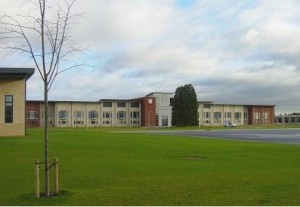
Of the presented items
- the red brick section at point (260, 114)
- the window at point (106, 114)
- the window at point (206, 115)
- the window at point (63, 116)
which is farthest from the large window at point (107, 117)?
the red brick section at point (260, 114)

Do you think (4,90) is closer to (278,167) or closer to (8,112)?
(8,112)

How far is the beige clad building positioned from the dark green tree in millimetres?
72405

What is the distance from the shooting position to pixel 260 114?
163 meters

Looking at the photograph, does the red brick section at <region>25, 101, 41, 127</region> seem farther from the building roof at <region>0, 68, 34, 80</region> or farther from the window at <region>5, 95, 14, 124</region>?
the building roof at <region>0, 68, 34, 80</region>

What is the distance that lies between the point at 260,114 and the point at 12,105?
130591 mm

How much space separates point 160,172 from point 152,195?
4401mm

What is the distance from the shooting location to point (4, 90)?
136 feet

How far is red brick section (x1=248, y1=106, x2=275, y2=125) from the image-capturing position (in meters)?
160

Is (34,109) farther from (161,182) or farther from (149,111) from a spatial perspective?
(161,182)

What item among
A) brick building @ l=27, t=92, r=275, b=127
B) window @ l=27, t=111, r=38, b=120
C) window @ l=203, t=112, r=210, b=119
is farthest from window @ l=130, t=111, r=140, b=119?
window @ l=27, t=111, r=38, b=120

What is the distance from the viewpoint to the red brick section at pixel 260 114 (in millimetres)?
159750

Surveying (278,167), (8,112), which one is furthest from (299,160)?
(8,112)

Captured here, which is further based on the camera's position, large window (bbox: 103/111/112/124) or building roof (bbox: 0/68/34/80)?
large window (bbox: 103/111/112/124)

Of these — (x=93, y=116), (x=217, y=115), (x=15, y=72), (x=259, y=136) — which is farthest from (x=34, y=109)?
(x=15, y=72)
